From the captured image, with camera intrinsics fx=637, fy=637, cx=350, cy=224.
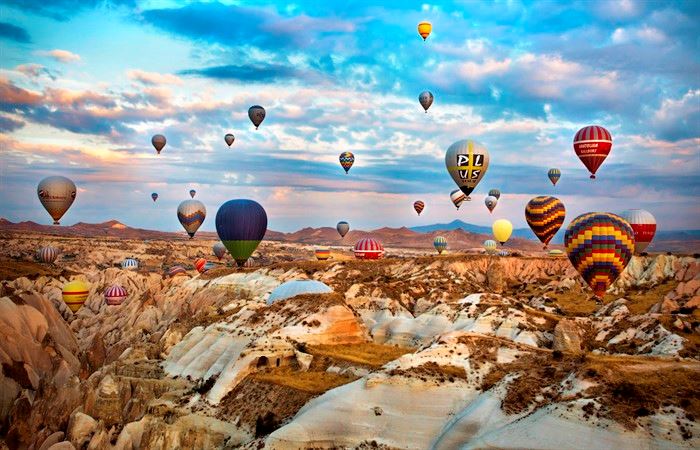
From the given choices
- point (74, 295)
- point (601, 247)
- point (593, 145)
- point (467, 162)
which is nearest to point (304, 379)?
point (601, 247)

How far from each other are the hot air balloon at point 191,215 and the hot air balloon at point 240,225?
177 feet

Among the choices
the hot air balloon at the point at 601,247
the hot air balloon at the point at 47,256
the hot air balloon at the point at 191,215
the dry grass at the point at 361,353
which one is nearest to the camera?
the dry grass at the point at 361,353

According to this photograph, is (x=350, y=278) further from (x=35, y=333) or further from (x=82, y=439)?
(x=82, y=439)

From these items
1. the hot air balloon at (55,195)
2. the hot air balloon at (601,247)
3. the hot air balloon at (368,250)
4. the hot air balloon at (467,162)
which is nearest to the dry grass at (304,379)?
the hot air balloon at (601,247)

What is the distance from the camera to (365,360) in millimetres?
54094

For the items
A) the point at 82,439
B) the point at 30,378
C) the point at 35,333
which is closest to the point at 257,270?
the point at 35,333

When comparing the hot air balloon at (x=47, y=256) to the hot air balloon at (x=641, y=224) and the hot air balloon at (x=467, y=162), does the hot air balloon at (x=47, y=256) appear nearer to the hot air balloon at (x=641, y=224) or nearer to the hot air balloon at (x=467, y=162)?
the hot air balloon at (x=467, y=162)

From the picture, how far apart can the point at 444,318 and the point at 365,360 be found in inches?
902

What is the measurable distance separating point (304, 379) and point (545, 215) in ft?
208

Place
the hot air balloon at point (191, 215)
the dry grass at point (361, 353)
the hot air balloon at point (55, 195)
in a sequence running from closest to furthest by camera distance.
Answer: the dry grass at point (361, 353), the hot air balloon at point (55, 195), the hot air balloon at point (191, 215)

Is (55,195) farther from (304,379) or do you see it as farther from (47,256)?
(304,379)

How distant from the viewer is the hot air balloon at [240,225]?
8375 centimetres

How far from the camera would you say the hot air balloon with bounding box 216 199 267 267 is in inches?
3297

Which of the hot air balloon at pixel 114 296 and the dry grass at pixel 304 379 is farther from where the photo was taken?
the hot air balloon at pixel 114 296
